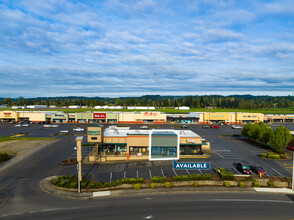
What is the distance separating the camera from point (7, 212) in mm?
20344

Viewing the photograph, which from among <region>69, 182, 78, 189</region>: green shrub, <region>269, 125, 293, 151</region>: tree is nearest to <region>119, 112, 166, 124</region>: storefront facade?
<region>269, 125, 293, 151</region>: tree

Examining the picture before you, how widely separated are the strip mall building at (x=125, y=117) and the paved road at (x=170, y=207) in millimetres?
76748

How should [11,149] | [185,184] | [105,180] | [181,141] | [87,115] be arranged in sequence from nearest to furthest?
1. [185,184]
2. [105,180]
3. [181,141]
4. [11,149]
5. [87,115]

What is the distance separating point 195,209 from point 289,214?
32.5 ft

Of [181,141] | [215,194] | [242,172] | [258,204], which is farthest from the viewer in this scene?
[181,141]

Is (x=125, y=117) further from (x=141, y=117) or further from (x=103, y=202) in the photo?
(x=103, y=202)

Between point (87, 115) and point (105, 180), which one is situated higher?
point (87, 115)

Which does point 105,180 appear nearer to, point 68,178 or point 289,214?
point 68,178

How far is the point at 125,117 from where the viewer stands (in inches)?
3947

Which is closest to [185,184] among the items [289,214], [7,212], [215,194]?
[215,194]

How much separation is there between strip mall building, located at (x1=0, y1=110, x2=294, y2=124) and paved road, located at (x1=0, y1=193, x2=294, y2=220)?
76.7m

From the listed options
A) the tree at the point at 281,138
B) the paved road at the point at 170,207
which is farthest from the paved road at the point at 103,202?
the tree at the point at 281,138

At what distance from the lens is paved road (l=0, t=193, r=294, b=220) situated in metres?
20.0

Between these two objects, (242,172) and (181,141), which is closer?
(242,172)
